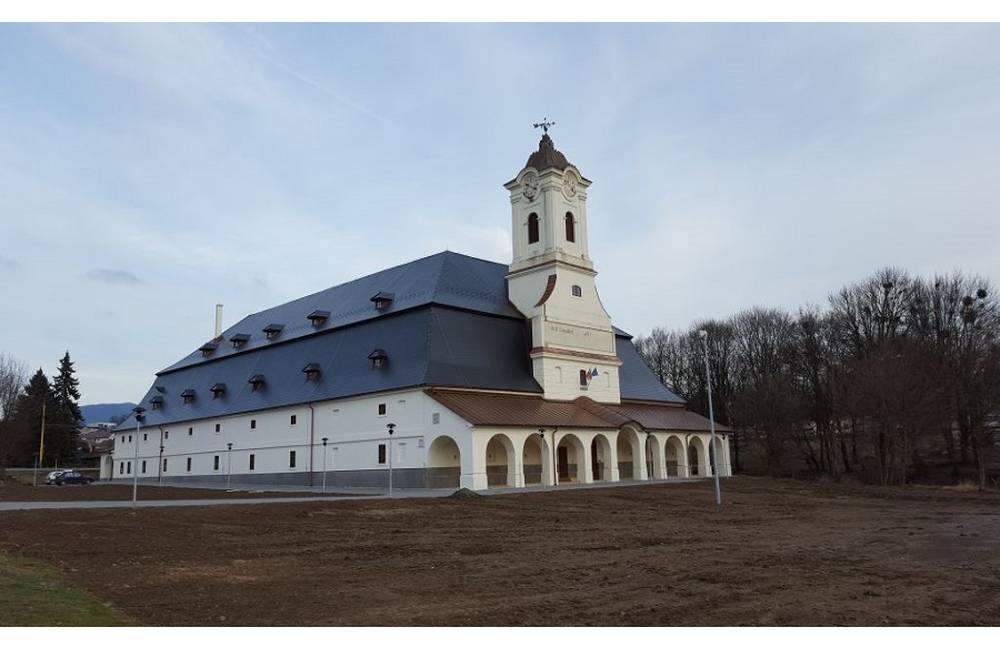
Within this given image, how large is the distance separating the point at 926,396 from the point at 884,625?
47366 millimetres

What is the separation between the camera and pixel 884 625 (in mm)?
9078

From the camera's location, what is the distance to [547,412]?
139 feet

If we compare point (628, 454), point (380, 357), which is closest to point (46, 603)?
point (380, 357)

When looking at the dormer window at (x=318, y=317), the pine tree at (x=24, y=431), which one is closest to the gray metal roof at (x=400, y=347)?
the dormer window at (x=318, y=317)

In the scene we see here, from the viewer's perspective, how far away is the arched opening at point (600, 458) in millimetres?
44219

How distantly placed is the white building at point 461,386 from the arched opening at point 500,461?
0.36 ft

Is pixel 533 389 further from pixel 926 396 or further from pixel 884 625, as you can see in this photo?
pixel 884 625

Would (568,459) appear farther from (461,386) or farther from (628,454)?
(461,386)

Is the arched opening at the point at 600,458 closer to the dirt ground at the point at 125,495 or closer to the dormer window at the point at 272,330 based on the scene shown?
the dirt ground at the point at 125,495

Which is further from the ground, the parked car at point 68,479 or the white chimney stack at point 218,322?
the white chimney stack at point 218,322

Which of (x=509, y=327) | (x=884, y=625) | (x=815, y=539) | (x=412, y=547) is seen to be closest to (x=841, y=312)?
(x=509, y=327)

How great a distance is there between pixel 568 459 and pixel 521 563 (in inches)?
1246

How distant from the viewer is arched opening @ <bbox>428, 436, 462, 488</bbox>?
39375mm

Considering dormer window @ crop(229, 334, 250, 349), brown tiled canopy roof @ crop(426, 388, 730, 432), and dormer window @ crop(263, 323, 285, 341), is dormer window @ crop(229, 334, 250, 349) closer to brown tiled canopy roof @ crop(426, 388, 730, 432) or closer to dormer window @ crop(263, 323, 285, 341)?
dormer window @ crop(263, 323, 285, 341)
